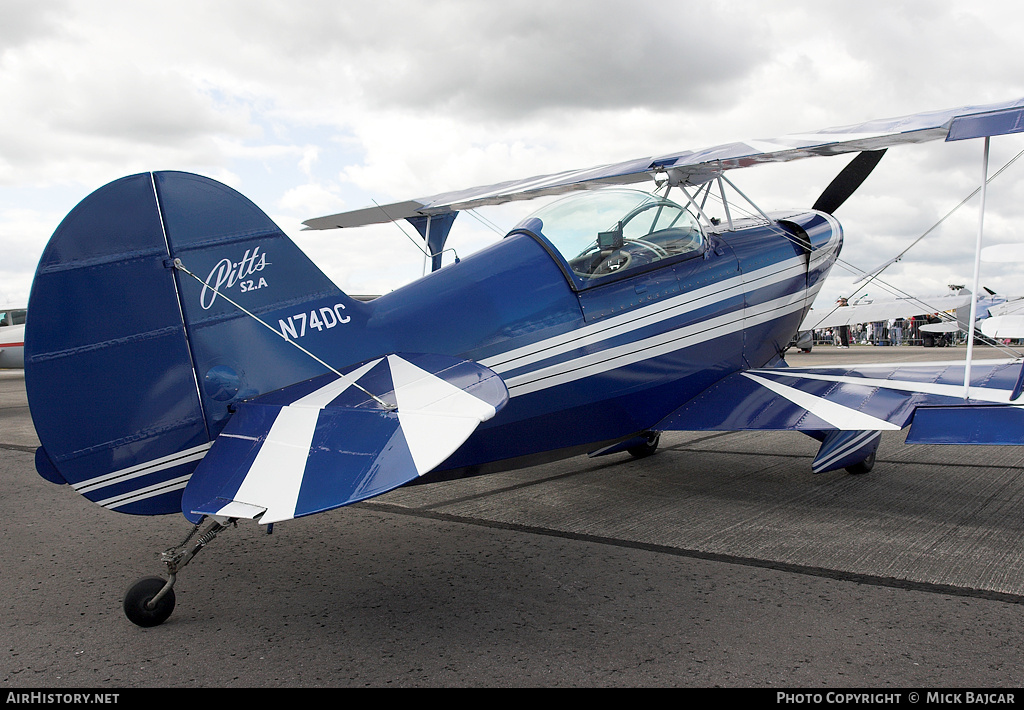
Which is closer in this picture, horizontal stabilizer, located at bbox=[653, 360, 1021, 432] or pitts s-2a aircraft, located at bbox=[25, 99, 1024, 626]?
pitts s-2a aircraft, located at bbox=[25, 99, 1024, 626]

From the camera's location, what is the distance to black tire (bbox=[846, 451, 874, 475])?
6180 mm

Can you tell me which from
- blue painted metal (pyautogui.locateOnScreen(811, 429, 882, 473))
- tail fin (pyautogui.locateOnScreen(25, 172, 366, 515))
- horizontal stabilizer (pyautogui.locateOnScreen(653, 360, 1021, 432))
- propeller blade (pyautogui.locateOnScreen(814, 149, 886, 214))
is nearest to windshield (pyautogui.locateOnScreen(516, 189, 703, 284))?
horizontal stabilizer (pyautogui.locateOnScreen(653, 360, 1021, 432))

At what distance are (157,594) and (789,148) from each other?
183 inches

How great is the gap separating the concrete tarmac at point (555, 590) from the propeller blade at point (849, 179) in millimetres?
3356

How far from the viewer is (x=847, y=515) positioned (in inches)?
193

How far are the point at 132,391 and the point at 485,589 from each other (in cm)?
185

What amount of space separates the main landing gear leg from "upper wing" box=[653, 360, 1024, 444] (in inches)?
127

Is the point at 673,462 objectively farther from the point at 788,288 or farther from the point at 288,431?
the point at 288,431

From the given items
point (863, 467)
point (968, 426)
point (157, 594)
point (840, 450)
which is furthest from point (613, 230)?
point (157, 594)

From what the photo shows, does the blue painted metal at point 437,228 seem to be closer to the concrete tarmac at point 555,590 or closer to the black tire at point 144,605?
the concrete tarmac at point 555,590

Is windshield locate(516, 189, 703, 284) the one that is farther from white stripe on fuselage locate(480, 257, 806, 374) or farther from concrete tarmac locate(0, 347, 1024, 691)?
concrete tarmac locate(0, 347, 1024, 691)

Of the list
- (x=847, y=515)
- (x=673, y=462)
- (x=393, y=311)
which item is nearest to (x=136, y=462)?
(x=393, y=311)

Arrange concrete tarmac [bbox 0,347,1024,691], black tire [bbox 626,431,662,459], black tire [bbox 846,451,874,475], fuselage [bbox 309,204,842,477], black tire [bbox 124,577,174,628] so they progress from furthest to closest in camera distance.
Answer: black tire [bbox 626,431,662,459] → black tire [bbox 846,451,874,475] → fuselage [bbox 309,204,842,477] → black tire [bbox 124,577,174,628] → concrete tarmac [bbox 0,347,1024,691]

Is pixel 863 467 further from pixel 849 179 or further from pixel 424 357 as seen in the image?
pixel 424 357
